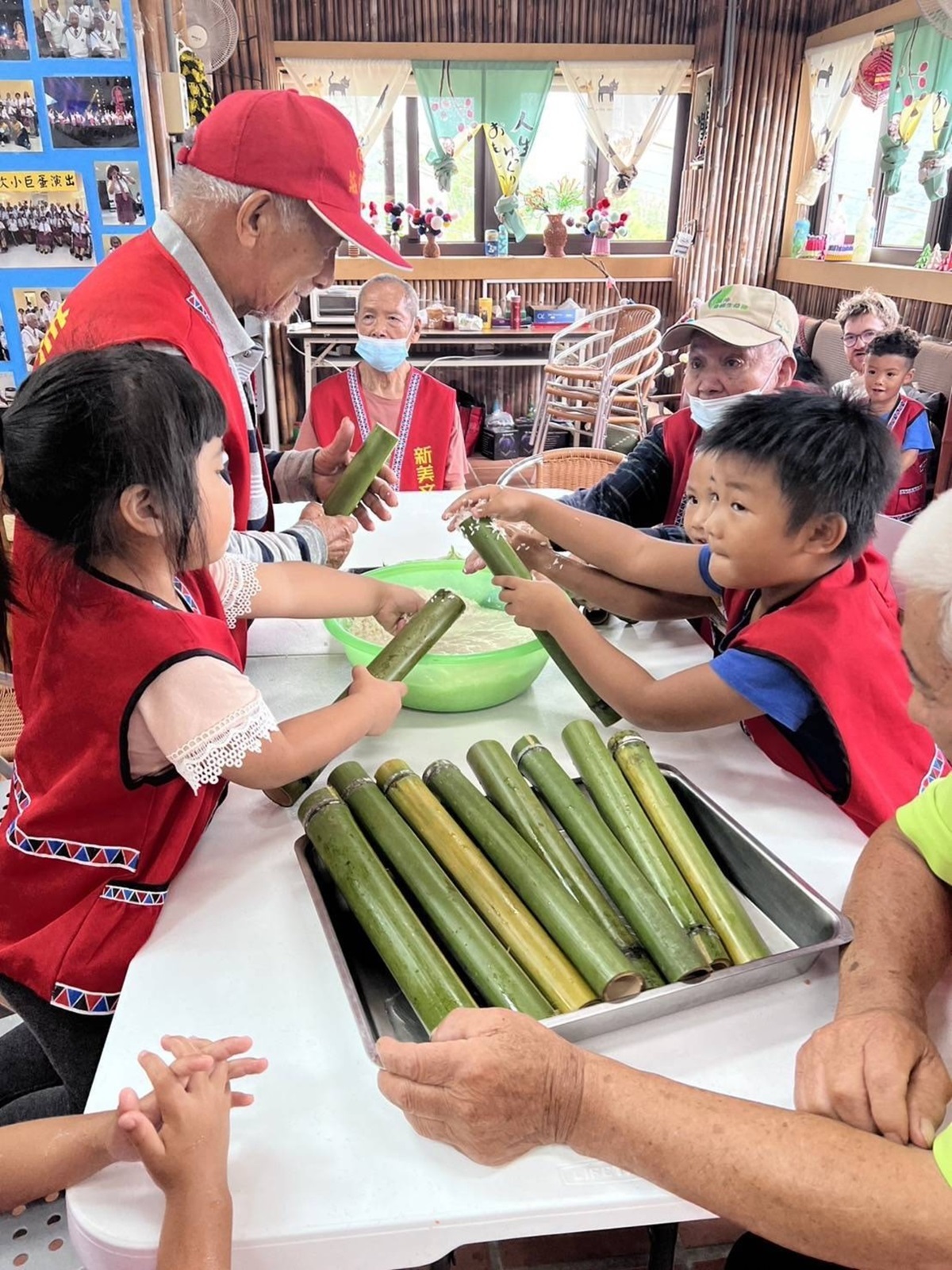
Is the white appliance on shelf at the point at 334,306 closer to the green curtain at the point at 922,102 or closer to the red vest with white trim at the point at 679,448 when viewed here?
the green curtain at the point at 922,102

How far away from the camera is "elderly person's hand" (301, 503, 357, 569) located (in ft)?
6.00

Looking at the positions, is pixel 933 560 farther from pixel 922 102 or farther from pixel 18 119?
pixel 922 102

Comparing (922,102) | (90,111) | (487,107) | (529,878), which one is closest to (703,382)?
(529,878)

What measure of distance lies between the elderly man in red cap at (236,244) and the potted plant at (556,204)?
681 cm

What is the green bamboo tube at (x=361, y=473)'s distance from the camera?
1.84 meters

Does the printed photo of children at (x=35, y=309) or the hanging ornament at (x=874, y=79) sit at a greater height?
the hanging ornament at (x=874, y=79)

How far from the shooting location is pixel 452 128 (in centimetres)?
744

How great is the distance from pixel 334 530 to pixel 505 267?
6788mm

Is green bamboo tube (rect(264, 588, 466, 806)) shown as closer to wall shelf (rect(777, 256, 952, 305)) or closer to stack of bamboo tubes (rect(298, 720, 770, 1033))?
stack of bamboo tubes (rect(298, 720, 770, 1033))

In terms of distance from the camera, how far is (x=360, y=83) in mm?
Answer: 7250

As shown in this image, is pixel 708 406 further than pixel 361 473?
Yes

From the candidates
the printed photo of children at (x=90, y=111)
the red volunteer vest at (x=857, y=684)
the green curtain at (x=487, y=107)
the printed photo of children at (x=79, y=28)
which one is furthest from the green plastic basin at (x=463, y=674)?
the green curtain at (x=487, y=107)

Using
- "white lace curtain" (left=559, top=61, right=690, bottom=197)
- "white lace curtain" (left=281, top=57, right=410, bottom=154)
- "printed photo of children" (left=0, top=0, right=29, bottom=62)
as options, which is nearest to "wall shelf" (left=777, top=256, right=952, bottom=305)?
"white lace curtain" (left=559, top=61, right=690, bottom=197)

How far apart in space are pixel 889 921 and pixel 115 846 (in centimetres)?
87
